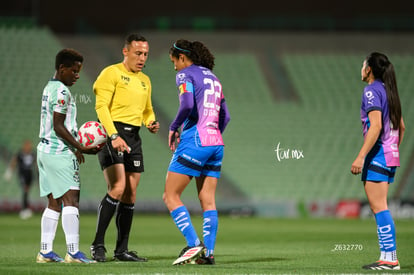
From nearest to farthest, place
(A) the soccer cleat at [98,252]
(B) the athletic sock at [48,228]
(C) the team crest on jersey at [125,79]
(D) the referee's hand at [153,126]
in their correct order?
(B) the athletic sock at [48,228] < (A) the soccer cleat at [98,252] < (C) the team crest on jersey at [125,79] < (D) the referee's hand at [153,126]

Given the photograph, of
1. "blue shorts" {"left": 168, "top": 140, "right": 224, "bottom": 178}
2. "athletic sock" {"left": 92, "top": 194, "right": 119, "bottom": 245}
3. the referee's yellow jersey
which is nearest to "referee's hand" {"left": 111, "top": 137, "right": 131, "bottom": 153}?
the referee's yellow jersey

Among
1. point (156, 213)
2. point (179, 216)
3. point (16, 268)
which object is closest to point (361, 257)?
point (179, 216)

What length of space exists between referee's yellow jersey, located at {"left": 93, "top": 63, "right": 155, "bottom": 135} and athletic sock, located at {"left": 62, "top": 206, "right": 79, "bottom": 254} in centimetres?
107

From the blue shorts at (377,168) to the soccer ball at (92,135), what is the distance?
279cm

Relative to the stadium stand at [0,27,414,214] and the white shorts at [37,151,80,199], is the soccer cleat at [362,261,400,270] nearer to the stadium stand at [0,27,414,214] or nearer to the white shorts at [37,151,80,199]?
the white shorts at [37,151,80,199]

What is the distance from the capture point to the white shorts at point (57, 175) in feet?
26.3

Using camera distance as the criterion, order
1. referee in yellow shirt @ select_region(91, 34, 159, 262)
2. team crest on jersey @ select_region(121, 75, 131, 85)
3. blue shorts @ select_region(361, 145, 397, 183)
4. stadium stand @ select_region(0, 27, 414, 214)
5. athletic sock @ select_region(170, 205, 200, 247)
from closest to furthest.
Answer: blue shorts @ select_region(361, 145, 397, 183)
athletic sock @ select_region(170, 205, 200, 247)
referee in yellow shirt @ select_region(91, 34, 159, 262)
team crest on jersey @ select_region(121, 75, 131, 85)
stadium stand @ select_region(0, 27, 414, 214)

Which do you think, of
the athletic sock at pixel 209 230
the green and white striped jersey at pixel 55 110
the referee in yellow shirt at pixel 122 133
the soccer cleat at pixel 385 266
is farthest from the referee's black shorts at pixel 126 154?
the soccer cleat at pixel 385 266

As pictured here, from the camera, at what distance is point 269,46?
28.7m

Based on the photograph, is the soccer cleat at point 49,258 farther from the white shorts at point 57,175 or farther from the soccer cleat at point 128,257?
the soccer cleat at point 128,257

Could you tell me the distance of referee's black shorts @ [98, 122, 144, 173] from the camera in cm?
858

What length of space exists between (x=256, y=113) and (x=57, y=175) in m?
18.3

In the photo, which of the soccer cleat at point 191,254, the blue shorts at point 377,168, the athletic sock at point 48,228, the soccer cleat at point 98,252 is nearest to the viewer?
the blue shorts at point 377,168

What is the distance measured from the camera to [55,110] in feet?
26.3
